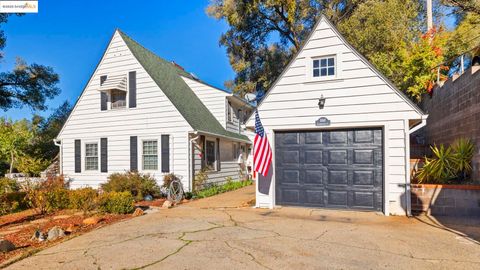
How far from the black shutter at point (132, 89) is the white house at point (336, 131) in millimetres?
6400

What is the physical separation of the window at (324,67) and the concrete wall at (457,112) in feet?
11.2

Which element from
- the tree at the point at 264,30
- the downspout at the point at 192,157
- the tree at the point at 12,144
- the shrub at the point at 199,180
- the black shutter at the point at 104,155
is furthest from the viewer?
the tree at the point at 12,144

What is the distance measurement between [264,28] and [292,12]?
129 inches

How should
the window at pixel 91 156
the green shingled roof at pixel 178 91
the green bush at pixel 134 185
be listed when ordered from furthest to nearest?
the window at pixel 91 156
the green shingled roof at pixel 178 91
the green bush at pixel 134 185

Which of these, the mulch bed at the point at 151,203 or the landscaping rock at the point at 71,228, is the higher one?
the landscaping rock at the point at 71,228

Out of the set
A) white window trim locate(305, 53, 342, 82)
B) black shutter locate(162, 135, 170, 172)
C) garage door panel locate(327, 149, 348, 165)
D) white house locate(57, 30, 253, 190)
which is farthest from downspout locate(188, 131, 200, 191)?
garage door panel locate(327, 149, 348, 165)

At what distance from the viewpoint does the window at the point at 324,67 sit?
8172 millimetres

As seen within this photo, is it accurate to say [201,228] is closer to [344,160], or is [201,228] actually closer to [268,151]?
[268,151]

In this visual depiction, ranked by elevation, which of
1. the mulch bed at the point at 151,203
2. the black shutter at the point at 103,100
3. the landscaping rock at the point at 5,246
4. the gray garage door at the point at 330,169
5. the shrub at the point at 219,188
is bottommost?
the mulch bed at the point at 151,203

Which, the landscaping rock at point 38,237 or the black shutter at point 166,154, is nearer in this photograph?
the landscaping rock at point 38,237

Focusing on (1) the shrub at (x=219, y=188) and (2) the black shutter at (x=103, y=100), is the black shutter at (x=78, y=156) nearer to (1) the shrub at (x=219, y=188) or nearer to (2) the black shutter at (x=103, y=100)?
(2) the black shutter at (x=103, y=100)

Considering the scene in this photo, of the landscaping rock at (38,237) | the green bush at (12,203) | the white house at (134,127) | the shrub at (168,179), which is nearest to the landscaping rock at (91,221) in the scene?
the landscaping rock at (38,237)

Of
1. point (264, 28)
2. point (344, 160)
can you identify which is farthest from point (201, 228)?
point (264, 28)

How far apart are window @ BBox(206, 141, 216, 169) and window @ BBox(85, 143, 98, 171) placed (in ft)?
16.4
